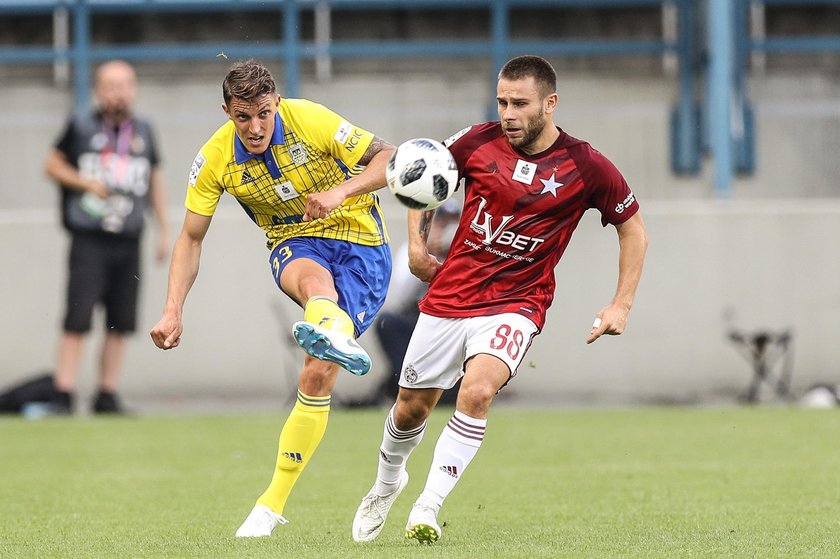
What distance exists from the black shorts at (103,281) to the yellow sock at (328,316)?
630 centimetres

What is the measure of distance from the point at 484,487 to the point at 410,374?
1.98 m

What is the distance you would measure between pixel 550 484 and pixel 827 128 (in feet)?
34.2

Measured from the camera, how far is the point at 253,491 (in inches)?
304

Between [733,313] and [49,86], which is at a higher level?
[49,86]

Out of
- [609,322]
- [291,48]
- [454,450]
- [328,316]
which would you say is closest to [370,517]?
[454,450]

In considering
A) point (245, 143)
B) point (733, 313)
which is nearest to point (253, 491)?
point (245, 143)

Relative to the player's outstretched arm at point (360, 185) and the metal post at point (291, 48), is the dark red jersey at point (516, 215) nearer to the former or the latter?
the player's outstretched arm at point (360, 185)

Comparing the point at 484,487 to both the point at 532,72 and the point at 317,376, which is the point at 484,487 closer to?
the point at 317,376

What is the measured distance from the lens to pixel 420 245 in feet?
20.0

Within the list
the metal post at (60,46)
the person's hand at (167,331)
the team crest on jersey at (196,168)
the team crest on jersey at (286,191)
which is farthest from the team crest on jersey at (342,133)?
the metal post at (60,46)

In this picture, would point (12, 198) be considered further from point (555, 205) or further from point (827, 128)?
point (555, 205)

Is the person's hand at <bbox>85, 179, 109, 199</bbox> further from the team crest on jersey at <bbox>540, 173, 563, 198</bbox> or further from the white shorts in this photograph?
the team crest on jersey at <bbox>540, 173, 563, 198</bbox>

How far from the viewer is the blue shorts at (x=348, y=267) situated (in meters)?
6.41

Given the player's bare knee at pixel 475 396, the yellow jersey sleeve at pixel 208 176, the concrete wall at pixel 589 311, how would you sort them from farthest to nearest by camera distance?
1. the concrete wall at pixel 589 311
2. the yellow jersey sleeve at pixel 208 176
3. the player's bare knee at pixel 475 396
